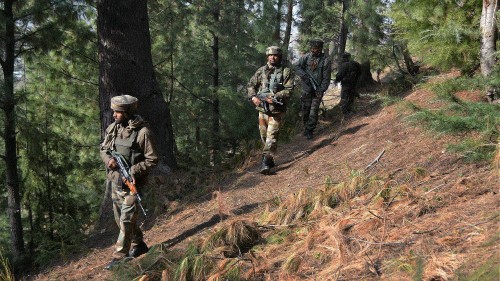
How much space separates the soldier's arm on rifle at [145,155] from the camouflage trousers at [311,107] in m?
4.66

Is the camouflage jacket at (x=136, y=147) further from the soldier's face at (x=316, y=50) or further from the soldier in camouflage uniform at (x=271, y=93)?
the soldier's face at (x=316, y=50)

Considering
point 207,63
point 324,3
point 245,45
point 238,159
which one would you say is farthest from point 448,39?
point 324,3

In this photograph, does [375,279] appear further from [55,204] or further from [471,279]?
[55,204]

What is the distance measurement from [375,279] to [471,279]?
867 millimetres

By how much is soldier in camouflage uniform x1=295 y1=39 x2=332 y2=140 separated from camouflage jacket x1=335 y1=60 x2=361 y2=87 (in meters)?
2.18

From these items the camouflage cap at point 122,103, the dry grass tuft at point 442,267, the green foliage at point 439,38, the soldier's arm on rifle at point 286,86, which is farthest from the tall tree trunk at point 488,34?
the camouflage cap at point 122,103

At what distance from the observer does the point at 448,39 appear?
5754mm

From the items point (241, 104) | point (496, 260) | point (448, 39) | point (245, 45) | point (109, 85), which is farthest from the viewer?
point (245, 45)

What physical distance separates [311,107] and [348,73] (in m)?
2.61

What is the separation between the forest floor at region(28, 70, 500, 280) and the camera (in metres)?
3.15

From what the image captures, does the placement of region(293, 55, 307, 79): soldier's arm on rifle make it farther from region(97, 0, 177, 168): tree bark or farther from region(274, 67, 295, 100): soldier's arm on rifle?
region(97, 0, 177, 168): tree bark

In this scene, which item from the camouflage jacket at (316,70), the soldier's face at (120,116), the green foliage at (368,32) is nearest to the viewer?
the soldier's face at (120,116)

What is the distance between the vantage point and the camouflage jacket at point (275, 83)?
723cm

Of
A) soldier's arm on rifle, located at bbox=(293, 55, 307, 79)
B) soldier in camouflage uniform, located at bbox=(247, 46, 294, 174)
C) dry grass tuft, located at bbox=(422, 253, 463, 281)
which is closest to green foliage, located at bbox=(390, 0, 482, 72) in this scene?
soldier in camouflage uniform, located at bbox=(247, 46, 294, 174)
